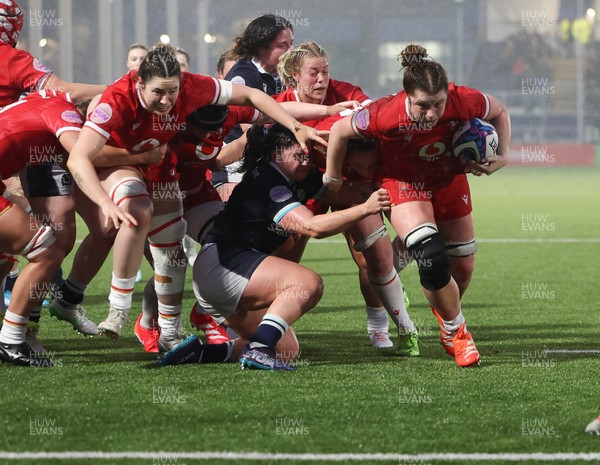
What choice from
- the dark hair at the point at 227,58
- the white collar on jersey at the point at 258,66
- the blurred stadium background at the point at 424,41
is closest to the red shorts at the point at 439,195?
the white collar on jersey at the point at 258,66

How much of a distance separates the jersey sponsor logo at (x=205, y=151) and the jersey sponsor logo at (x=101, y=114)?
0.78 metres

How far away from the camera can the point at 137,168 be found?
5.56 m

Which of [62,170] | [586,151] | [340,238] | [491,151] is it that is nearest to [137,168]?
[62,170]

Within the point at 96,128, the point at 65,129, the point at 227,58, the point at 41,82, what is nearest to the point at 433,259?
the point at 96,128

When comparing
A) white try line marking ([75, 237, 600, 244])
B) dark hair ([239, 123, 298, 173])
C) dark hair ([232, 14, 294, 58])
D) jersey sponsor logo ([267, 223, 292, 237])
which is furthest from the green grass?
white try line marking ([75, 237, 600, 244])

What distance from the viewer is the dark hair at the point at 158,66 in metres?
5.12

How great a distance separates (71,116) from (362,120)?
4.48 feet

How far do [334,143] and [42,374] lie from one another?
1711 mm

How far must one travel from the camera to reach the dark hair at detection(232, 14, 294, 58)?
757cm

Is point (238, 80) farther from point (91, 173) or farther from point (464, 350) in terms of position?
Result: point (464, 350)

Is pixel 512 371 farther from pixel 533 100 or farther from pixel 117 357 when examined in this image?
pixel 533 100

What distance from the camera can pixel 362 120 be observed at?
5.26 metres

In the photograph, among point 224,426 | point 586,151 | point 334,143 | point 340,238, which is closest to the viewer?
point 224,426

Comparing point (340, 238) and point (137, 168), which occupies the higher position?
point (137, 168)
